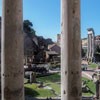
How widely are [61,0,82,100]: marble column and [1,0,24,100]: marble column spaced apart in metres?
0.90

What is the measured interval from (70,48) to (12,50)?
1.14 m

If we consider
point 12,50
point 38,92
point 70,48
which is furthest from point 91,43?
point 12,50

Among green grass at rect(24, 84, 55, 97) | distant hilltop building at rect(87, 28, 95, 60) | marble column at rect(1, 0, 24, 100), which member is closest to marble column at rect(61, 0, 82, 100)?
marble column at rect(1, 0, 24, 100)

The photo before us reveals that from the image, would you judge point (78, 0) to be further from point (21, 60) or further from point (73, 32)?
point (21, 60)

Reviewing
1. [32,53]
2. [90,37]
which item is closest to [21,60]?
[32,53]

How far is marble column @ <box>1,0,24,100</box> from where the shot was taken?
497 cm

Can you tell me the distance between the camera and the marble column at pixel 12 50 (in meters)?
4.97

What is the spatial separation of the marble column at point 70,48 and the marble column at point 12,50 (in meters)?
0.90

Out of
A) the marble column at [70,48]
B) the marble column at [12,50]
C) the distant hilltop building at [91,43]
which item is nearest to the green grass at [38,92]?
the marble column at [70,48]

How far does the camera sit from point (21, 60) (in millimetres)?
5062

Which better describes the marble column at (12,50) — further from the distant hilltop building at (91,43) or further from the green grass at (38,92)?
the distant hilltop building at (91,43)

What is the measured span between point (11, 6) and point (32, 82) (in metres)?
30.9

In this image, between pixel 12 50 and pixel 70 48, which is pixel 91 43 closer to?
pixel 70 48

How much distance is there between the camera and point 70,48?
17.6 ft
